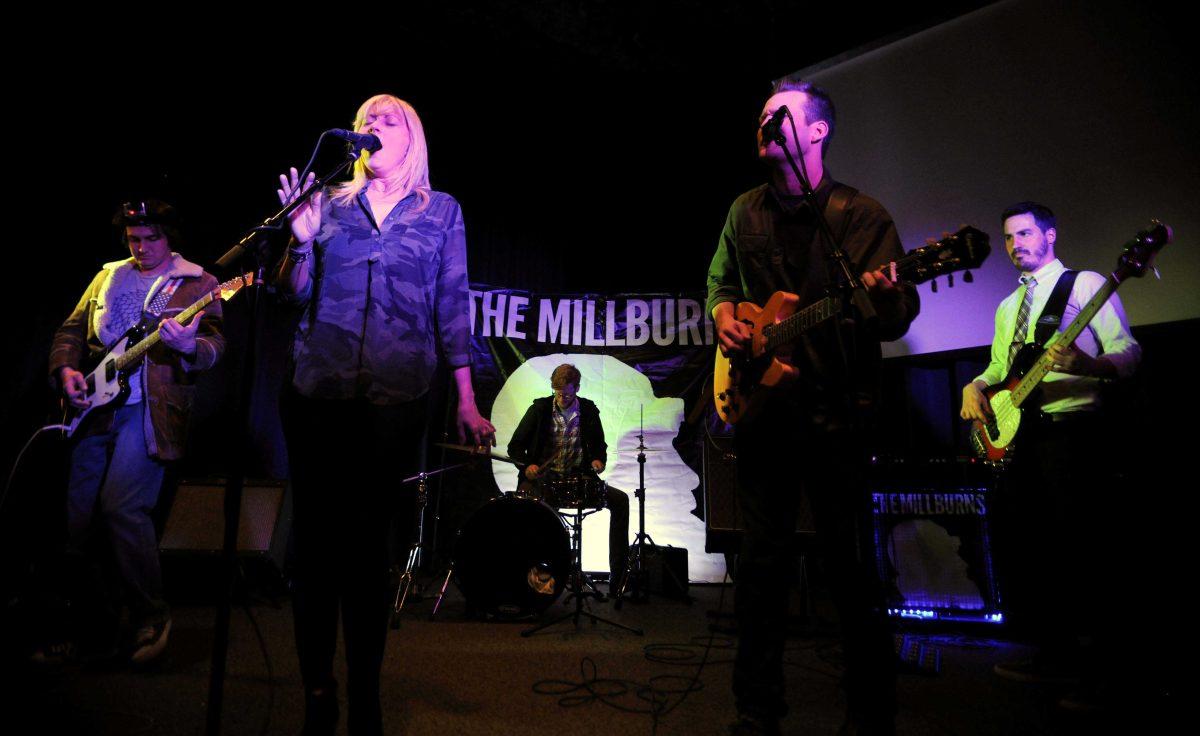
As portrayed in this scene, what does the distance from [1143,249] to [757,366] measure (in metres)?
2.43

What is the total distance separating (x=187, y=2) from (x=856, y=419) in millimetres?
6379

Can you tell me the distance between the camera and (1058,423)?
361 centimetres

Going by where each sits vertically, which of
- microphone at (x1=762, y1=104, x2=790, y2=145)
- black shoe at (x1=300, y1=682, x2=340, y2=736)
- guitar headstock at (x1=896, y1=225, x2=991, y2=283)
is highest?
microphone at (x1=762, y1=104, x2=790, y2=145)

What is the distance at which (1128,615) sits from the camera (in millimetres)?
3270

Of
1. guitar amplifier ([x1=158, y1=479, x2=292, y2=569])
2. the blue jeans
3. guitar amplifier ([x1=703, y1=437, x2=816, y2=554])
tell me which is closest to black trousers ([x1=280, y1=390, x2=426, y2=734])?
the blue jeans

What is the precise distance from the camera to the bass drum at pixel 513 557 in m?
4.95

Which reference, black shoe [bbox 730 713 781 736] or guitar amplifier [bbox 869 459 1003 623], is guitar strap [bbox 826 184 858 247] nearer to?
black shoe [bbox 730 713 781 736]

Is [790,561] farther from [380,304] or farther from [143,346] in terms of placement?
[143,346]

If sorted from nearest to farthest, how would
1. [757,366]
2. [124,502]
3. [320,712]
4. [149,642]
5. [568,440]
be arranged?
1. [320,712]
2. [757,366]
3. [149,642]
4. [124,502]
5. [568,440]

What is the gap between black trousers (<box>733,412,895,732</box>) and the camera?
2.00 meters

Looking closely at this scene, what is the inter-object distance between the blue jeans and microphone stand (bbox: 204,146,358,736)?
221 cm

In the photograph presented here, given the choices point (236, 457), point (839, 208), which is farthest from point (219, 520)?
point (839, 208)

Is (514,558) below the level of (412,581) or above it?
above

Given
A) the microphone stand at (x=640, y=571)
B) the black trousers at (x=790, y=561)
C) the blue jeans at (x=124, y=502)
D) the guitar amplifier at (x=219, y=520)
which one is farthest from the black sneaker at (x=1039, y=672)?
the guitar amplifier at (x=219, y=520)
